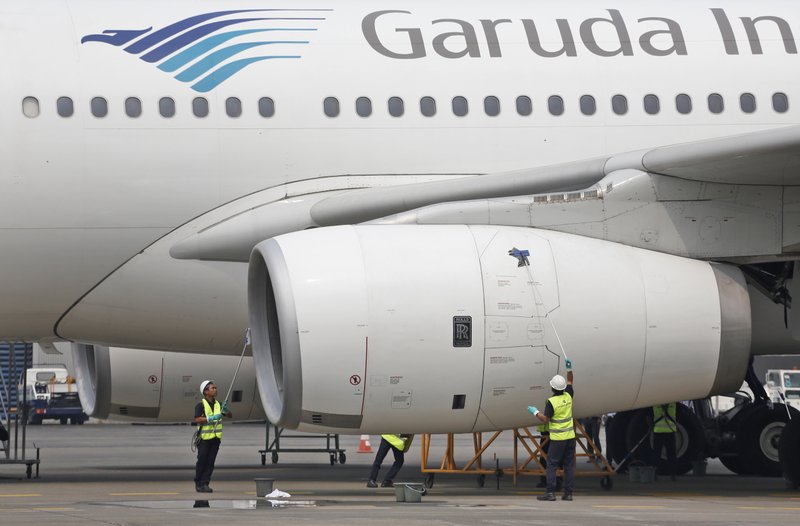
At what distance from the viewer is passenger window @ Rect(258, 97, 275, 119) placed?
547 inches

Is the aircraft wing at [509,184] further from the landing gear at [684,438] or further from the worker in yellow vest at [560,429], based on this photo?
the landing gear at [684,438]

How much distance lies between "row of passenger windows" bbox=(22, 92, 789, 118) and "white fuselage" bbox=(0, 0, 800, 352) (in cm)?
5

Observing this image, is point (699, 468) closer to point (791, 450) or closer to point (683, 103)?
point (791, 450)

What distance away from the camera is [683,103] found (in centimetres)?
1455

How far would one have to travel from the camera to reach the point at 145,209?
13.7 metres

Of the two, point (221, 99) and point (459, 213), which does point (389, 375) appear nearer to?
point (459, 213)

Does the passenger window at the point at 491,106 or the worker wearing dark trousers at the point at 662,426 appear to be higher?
the passenger window at the point at 491,106

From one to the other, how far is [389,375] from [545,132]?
3.81m

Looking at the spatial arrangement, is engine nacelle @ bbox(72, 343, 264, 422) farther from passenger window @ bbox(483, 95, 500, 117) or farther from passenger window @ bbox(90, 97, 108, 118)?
passenger window @ bbox(483, 95, 500, 117)

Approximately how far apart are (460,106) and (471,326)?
→ 3170 millimetres

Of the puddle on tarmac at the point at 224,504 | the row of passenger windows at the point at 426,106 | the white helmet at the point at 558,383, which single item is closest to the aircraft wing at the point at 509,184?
the row of passenger windows at the point at 426,106

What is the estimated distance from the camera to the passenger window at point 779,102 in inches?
580

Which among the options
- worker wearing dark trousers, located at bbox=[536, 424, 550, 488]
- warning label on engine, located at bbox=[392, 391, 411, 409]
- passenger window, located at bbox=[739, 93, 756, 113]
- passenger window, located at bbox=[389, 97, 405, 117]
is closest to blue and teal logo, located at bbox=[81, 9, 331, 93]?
passenger window, located at bbox=[389, 97, 405, 117]

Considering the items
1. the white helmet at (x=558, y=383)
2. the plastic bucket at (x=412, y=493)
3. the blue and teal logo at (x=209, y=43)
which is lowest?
the plastic bucket at (x=412, y=493)
